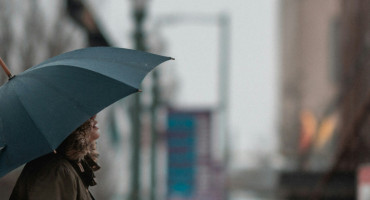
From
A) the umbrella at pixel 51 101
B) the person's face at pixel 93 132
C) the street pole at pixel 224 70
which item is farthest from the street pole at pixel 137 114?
the street pole at pixel 224 70

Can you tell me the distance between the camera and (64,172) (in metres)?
4.30

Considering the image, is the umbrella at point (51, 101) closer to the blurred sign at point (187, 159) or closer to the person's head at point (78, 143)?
the person's head at point (78, 143)

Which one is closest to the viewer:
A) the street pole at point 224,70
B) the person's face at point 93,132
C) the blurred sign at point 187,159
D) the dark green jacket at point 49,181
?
the dark green jacket at point 49,181

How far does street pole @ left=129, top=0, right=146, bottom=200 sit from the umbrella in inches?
316

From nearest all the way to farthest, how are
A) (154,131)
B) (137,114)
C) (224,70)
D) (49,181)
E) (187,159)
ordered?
(49,181) → (137,114) → (187,159) → (154,131) → (224,70)

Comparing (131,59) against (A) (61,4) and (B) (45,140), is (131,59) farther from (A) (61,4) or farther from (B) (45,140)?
(A) (61,4)

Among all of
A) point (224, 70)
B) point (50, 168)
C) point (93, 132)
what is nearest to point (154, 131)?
point (224, 70)

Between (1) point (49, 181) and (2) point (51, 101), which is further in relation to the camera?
(2) point (51, 101)

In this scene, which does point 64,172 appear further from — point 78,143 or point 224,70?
point 224,70

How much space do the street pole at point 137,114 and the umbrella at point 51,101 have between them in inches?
316

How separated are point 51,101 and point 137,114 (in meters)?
9.01

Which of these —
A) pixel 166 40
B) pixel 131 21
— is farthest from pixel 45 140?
pixel 166 40

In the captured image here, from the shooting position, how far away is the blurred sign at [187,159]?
68.8 ft

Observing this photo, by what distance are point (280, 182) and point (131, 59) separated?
840cm
